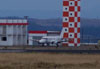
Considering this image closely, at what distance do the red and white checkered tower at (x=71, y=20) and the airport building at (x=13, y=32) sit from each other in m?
6.31

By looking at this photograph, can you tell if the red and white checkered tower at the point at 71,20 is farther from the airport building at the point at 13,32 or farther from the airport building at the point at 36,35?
the airport building at the point at 36,35

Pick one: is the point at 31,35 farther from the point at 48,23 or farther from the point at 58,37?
the point at 48,23

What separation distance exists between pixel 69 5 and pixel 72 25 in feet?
9.05

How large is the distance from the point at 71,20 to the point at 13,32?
8.47 metres

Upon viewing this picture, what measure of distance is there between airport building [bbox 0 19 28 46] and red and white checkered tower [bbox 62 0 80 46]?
631 centimetres

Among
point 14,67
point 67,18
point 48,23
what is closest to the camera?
point 14,67

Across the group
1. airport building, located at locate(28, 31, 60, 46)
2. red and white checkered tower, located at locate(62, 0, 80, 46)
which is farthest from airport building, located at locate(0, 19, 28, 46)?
red and white checkered tower, located at locate(62, 0, 80, 46)

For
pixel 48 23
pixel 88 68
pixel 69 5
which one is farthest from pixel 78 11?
pixel 48 23

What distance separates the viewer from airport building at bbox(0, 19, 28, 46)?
2191 inches

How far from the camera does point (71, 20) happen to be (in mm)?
54594

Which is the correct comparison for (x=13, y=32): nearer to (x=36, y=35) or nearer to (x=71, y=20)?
(x=36, y=35)

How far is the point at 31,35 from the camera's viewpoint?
202 feet

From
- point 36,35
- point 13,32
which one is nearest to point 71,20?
point 13,32

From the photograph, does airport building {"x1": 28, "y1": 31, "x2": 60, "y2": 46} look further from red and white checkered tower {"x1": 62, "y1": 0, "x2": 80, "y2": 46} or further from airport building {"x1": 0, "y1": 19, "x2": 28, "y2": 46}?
red and white checkered tower {"x1": 62, "y1": 0, "x2": 80, "y2": 46}
